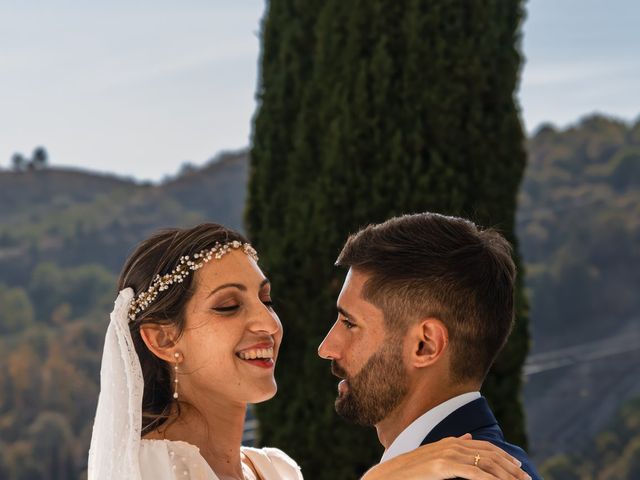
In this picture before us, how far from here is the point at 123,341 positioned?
2.69 m

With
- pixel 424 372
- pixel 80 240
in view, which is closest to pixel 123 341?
pixel 424 372

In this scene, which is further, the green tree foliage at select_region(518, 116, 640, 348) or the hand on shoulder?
the green tree foliage at select_region(518, 116, 640, 348)

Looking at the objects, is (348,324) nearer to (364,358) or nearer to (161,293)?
(364,358)

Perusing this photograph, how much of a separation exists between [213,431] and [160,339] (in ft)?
0.91

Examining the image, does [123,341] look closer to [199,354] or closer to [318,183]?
[199,354]

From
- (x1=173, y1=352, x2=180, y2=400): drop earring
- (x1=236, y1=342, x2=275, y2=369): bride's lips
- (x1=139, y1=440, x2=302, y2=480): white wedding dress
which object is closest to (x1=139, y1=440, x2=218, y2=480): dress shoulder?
(x1=139, y1=440, x2=302, y2=480): white wedding dress

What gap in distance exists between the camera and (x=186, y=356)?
8.79 feet

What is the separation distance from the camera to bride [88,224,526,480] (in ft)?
8.61

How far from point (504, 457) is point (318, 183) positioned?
3.59m

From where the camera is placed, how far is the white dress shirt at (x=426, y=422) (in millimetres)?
2201

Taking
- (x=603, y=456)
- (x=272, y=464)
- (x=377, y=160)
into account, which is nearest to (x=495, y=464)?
(x=272, y=464)

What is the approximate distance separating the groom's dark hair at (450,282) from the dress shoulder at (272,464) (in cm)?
85

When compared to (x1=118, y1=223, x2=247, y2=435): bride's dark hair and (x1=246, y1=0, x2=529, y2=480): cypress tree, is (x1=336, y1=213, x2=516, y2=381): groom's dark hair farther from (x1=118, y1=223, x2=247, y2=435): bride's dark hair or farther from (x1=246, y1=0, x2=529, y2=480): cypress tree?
(x1=246, y1=0, x2=529, y2=480): cypress tree

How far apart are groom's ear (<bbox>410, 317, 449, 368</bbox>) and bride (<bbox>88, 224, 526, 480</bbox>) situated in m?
0.55
